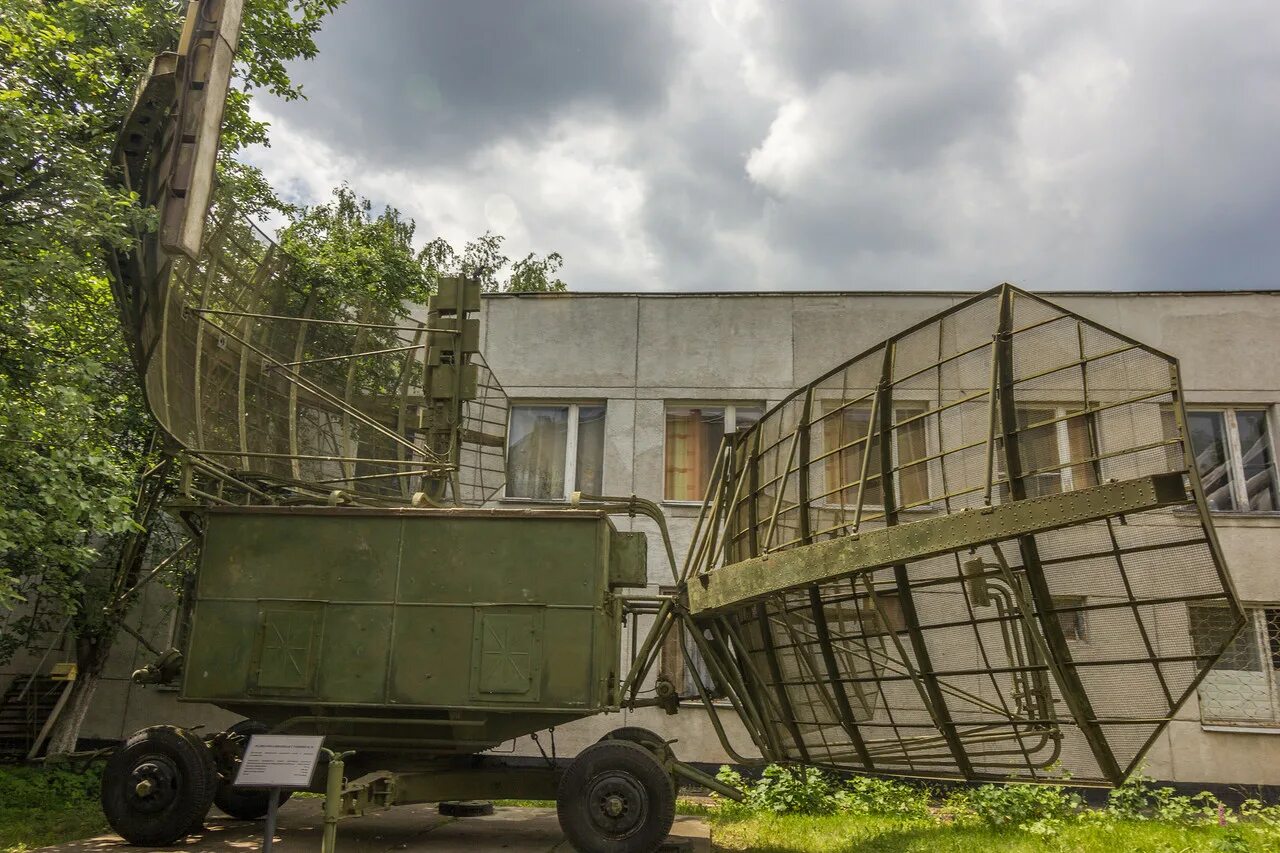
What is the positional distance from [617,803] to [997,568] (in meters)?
3.49

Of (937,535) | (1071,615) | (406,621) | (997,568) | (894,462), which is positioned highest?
(894,462)

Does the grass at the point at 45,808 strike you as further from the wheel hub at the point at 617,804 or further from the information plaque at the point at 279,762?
the wheel hub at the point at 617,804

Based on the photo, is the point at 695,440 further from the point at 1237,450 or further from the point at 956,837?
A: the point at 1237,450

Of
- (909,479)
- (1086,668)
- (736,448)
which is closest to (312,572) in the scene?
(736,448)

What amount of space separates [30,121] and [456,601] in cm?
572

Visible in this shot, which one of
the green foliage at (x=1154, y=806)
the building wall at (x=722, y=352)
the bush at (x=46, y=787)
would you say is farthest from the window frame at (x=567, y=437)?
the green foliage at (x=1154, y=806)

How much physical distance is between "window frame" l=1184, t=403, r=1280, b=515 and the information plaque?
1286 centimetres

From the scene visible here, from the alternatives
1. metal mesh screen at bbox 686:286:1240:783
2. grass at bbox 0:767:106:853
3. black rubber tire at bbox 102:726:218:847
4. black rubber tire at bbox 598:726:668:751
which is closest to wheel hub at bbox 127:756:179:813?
black rubber tire at bbox 102:726:218:847

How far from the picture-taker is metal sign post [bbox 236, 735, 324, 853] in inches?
243

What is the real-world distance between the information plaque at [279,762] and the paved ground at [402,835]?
1720 mm

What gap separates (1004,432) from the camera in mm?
5828

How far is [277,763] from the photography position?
20.7 ft

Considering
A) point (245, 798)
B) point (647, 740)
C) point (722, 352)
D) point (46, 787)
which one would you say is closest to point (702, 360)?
point (722, 352)

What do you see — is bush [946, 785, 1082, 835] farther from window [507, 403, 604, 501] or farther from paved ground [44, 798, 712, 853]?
window [507, 403, 604, 501]
